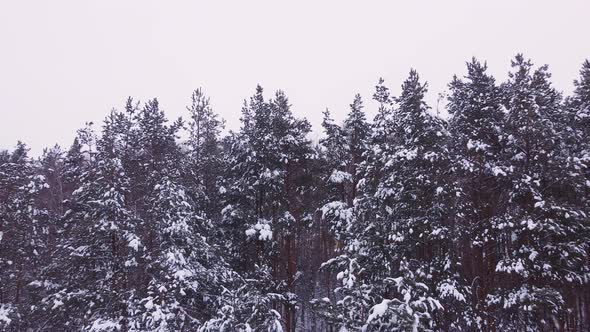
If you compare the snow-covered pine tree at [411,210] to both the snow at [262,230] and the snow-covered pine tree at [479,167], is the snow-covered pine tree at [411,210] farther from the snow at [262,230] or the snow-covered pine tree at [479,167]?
the snow at [262,230]

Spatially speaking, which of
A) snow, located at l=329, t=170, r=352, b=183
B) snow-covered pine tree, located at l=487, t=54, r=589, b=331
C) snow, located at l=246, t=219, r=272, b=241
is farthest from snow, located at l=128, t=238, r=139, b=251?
snow-covered pine tree, located at l=487, t=54, r=589, b=331

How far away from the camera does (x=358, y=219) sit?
17281 mm

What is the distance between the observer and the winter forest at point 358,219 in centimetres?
1539

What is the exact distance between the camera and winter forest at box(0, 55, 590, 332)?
606 inches

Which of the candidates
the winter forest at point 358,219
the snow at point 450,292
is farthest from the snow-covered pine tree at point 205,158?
the snow at point 450,292

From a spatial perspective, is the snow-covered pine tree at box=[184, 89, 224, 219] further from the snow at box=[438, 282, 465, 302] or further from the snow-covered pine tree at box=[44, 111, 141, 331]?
the snow at box=[438, 282, 465, 302]

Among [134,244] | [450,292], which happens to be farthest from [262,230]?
[450,292]

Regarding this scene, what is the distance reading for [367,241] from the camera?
1537 cm

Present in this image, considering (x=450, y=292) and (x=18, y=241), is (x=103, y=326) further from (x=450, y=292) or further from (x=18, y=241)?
(x=450, y=292)

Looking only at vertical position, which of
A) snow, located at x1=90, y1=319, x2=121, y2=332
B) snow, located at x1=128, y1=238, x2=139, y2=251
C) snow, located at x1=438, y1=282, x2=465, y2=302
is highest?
snow, located at x1=128, y1=238, x2=139, y2=251

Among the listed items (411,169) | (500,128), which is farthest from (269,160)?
(500,128)

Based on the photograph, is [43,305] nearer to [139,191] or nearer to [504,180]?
[139,191]

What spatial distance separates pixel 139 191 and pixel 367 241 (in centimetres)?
1196

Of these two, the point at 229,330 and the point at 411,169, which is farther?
the point at 411,169
